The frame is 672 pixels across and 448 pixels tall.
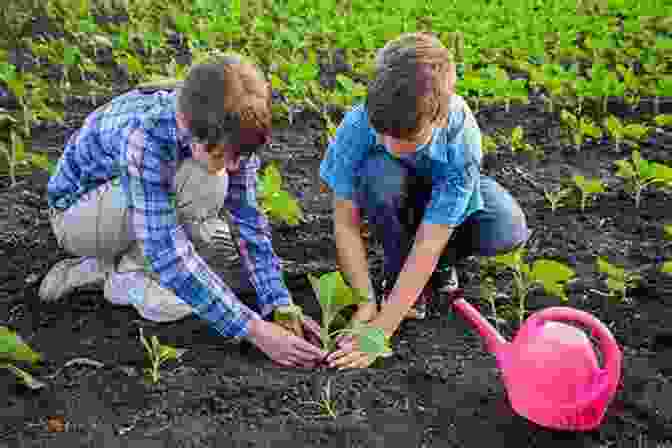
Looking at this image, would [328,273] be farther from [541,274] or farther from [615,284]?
[615,284]

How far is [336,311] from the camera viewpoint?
82.4 inches

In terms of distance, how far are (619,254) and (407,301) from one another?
1.05 meters

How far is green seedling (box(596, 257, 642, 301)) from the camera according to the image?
7.61ft

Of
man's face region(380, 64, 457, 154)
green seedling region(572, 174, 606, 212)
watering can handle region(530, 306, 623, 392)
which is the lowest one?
green seedling region(572, 174, 606, 212)

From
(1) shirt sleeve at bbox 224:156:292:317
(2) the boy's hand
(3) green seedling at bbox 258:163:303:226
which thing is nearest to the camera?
(2) the boy's hand

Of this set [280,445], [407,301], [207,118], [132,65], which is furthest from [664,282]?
[132,65]

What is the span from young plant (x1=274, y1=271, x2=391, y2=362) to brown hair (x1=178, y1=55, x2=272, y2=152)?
1.40 ft

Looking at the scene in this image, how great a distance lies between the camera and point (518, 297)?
8.27 feet

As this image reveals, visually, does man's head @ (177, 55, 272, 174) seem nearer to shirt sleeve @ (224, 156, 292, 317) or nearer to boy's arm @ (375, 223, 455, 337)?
shirt sleeve @ (224, 156, 292, 317)

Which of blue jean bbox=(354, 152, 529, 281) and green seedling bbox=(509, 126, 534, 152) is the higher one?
blue jean bbox=(354, 152, 529, 281)

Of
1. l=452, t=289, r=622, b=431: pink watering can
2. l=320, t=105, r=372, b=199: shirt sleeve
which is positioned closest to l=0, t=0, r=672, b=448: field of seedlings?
l=452, t=289, r=622, b=431: pink watering can

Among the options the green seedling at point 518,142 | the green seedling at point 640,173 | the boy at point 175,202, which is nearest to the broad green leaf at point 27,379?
the boy at point 175,202

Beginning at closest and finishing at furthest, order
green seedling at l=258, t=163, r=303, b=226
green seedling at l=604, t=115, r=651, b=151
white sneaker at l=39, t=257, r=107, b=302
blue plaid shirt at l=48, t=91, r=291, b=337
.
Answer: blue plaid shirt at l=48, t=91, r=291, b=337 → white sneaker at l=39, t=257, r=107, b=302 → green seedling at l=258, t=163, r=303, b=226 → green seedling at l=604, t=115, r=651, b=151

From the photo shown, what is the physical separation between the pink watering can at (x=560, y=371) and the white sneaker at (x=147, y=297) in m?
1.03
